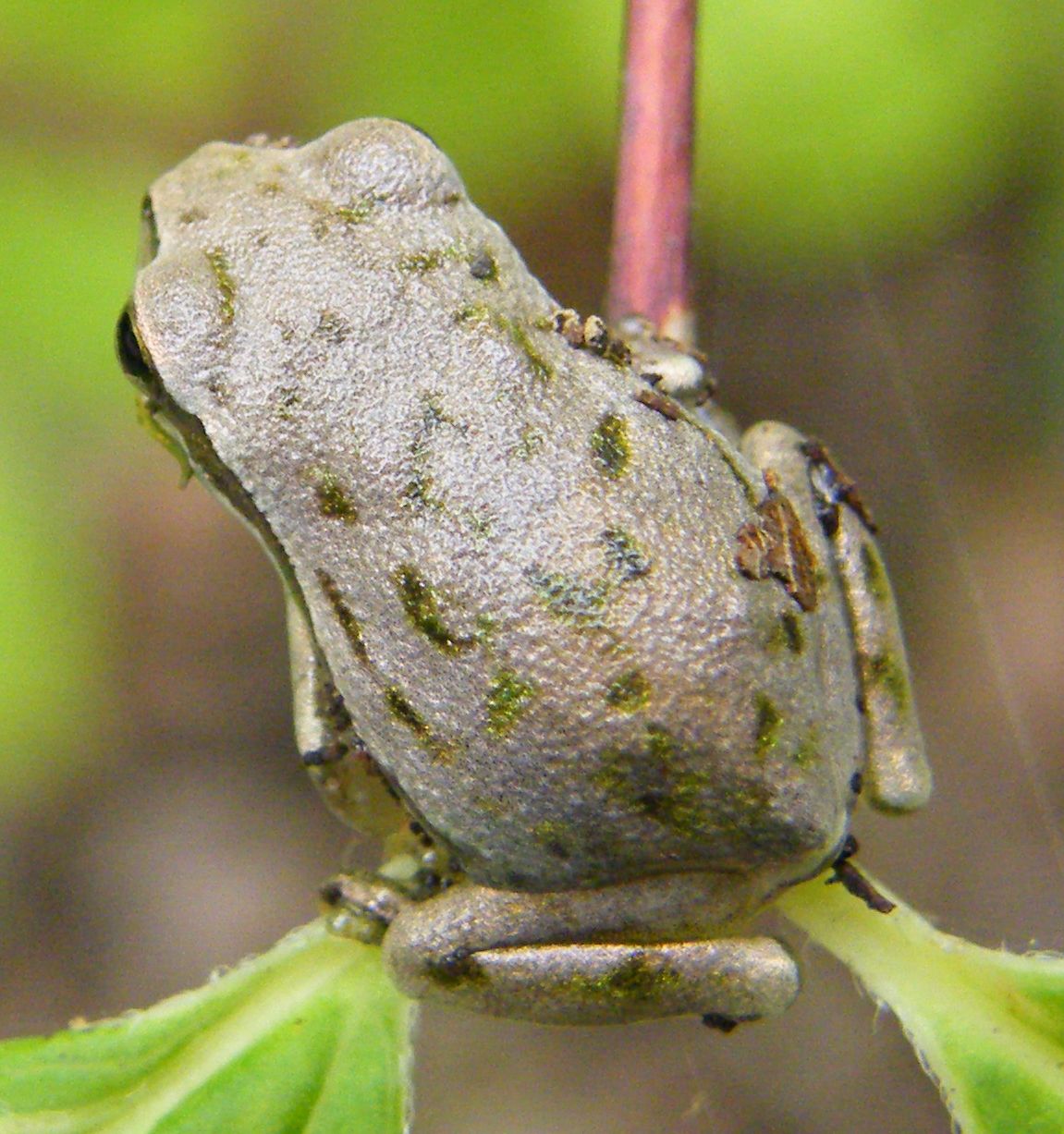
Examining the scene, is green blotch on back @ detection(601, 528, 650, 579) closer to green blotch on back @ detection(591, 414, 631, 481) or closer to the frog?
the frog

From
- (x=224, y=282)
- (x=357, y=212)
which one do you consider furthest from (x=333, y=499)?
(x=357, y=212)

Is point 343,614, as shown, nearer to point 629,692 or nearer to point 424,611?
point 424,611

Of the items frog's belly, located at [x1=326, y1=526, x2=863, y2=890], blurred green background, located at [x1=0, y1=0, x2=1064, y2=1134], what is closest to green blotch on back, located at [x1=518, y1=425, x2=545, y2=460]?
frog's belly, located at [x1=326, y1=526, x2=863, y2=890]

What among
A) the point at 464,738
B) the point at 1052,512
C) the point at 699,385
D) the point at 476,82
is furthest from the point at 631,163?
the point at 1052,512

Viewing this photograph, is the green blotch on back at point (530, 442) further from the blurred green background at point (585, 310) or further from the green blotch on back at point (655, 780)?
the blurred green background at point (585, 310)

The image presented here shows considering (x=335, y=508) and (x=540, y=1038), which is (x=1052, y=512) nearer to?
(x=540, y=1038)

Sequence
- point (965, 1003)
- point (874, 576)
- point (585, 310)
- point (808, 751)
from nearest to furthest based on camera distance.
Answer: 1. point (808, 751)
2. point (965, 1003)
3. point (874, 576)
4. point (585, 310)

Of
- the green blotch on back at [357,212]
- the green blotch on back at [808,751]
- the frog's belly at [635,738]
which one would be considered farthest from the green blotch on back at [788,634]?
the green blotch on back at [357,212]
